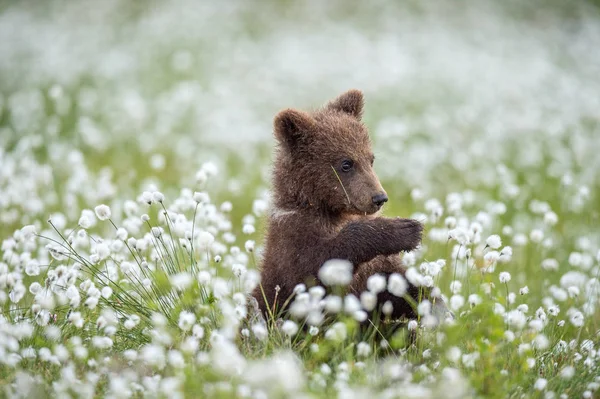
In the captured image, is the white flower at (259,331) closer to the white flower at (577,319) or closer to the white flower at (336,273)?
the white flower at (336,273)

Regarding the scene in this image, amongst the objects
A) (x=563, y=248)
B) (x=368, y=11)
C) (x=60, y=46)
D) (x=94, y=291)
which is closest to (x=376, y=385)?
(x=94, y=291)

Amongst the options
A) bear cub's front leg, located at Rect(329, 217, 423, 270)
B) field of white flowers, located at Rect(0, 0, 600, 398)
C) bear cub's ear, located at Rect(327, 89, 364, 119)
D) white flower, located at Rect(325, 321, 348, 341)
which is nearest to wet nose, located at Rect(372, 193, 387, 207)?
bear cub's front leg, located at Rect(329, 217, 423, 270)

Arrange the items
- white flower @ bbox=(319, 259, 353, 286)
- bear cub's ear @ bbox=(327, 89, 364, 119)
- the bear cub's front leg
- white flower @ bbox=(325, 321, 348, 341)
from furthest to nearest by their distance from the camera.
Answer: bear cub's ear @ bbox=(327, 89, 364, 119) → the bear cub's front leg → white flower @ bbox=(319, 259, 353, 286) → white flower @ bbox=(325, 321, 348, 341)

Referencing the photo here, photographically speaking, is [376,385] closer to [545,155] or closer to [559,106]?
[545,155]

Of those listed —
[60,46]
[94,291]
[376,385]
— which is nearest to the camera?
[376,385]

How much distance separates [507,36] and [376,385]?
15429 millimetres

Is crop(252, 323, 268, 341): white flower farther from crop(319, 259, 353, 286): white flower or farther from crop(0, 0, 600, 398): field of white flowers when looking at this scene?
crop(319, 259, 353, 286): white flower

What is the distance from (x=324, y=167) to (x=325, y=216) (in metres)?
0.31

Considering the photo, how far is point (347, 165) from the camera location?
4609mm

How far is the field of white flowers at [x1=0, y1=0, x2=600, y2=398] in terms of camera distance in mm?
3844

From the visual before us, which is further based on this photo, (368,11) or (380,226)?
(368,11)

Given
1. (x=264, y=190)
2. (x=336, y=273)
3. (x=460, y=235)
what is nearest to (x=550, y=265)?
(x=460, y=235)

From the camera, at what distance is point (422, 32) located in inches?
686

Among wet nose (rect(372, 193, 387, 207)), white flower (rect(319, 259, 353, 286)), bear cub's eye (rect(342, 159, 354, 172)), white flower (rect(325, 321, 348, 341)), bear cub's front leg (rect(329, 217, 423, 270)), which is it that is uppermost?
bear cub's eye (rect(342, 159, 354, 172))
